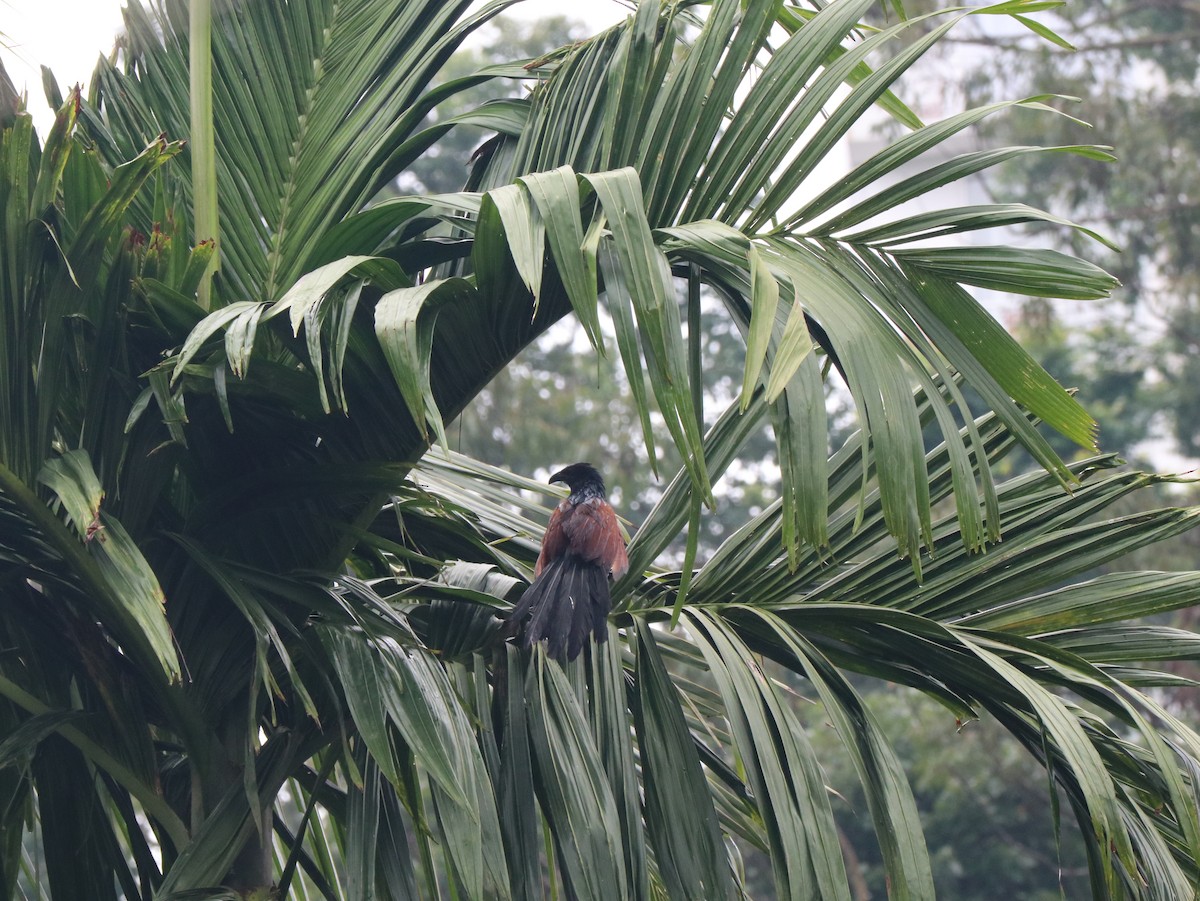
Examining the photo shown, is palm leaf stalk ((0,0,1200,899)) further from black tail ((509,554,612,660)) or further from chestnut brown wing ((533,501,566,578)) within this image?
chestnut brown wing ((533,501,566,578))

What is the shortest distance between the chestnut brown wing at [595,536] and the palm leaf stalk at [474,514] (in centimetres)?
11

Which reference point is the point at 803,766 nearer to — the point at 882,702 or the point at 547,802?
the point at 547,802

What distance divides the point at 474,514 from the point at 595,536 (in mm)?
285

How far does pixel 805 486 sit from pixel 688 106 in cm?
84

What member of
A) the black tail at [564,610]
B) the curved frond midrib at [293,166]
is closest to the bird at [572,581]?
the black tail at [564,610]

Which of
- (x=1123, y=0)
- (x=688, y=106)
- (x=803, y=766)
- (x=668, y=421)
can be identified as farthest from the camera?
(x=1123, y=0)

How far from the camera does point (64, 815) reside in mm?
2289

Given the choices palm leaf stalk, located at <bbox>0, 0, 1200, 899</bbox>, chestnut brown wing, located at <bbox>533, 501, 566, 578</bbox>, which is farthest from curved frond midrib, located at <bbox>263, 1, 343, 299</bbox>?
chestnut brown wing, located at <bbox>533, 501, 566, 578</bbox>

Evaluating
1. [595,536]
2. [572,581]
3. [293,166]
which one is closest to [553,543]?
[595,536]

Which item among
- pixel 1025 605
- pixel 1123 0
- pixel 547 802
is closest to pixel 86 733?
pixel 547 802

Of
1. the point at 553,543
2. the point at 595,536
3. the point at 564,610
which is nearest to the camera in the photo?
the point at 564,610

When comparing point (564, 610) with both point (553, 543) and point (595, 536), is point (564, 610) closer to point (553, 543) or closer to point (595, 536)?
point (595, 536)

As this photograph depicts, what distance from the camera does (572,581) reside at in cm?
230

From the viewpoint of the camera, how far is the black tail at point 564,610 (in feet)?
7.14
